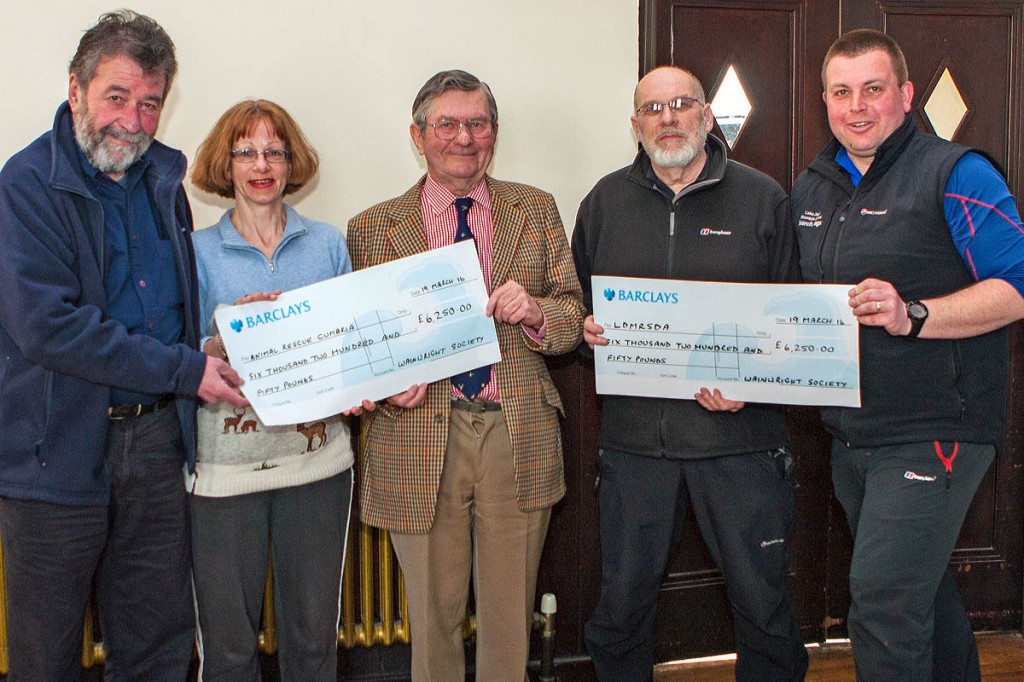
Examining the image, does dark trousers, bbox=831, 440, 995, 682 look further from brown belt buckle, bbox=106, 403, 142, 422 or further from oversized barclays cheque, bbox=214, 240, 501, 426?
brown belt buckle, bbox=106, 403, 142, 422

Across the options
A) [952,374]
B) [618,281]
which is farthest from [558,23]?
[952,374]

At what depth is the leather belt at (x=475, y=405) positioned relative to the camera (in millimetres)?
2191

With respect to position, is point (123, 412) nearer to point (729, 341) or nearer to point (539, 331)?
point (539, 331)

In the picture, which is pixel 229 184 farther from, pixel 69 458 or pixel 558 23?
pixel 558 23

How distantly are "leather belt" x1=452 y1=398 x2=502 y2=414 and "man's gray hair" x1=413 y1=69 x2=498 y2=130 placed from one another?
0.74 meters

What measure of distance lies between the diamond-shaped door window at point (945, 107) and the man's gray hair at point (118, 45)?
Answer: 2.51 metres

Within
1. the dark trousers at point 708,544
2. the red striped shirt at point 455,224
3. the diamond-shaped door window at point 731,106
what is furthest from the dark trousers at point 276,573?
the diamond-shaped door window at point 731,106

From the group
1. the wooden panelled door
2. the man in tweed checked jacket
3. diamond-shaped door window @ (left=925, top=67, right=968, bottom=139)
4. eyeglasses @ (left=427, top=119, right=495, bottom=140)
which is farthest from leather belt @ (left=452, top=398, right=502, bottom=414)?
diamond-shaped door window @ (left=925, top=67, right=968, bottom=139)

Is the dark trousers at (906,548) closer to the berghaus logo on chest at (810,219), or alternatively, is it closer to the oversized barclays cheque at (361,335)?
the berghaus logo on chest at (810,219)

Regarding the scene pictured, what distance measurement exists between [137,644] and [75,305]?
85 cm

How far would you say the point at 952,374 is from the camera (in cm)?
193

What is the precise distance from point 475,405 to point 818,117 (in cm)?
165

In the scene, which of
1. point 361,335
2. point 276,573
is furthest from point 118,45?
point 276,573

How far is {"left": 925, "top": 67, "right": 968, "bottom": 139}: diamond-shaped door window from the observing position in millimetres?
2916
